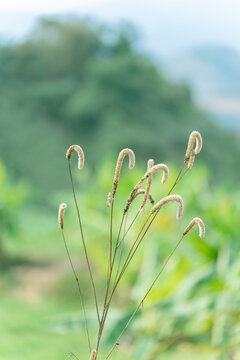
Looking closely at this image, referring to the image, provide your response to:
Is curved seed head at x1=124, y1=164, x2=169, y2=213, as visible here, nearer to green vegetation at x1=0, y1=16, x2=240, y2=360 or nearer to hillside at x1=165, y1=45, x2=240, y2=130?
green vegetation at x1=0, y1=16, x2=240, y2=360

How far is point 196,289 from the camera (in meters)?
2.48

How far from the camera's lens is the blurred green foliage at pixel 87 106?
11344 mm

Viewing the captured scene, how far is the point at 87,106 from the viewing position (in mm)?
11812

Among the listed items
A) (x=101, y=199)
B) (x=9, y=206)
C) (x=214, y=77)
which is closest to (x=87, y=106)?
(x=214, y=77)

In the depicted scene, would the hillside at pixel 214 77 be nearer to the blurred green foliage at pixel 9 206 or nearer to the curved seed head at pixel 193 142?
the blurred green foliage at pixel 9 206

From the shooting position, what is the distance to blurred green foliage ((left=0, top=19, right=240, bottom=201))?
11.3 meters

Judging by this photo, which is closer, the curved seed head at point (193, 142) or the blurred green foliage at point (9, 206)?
the curved seed head at point (193, 142)

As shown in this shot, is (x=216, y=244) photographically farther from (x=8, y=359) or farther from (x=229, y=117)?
(x=229, y=117)

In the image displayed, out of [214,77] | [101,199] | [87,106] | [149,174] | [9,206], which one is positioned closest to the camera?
[149,174]

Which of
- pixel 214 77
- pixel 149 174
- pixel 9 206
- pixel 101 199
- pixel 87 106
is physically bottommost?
pixel 149 174

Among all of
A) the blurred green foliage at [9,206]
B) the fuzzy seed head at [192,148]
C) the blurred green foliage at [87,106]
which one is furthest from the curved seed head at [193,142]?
the blurred green foliage at [87,106]

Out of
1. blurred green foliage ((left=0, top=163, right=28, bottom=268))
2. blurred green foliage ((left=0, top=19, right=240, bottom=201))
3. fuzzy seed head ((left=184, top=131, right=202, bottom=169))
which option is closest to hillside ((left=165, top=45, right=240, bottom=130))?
blurred green foliage ((left=0, top=19, right=240, bottom=201))

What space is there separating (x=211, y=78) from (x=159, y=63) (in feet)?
6.21

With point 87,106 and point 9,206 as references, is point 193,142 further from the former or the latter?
point 87,106
